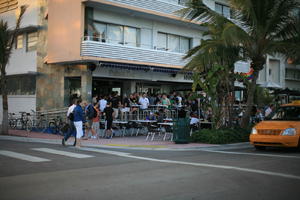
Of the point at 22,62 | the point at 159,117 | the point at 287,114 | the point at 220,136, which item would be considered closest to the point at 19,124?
the point at 22,62

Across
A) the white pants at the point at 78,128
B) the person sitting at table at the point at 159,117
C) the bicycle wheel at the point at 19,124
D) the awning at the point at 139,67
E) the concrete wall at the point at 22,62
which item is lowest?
the bicycle wheel at the point at 19,124

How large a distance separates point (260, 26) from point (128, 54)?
886 cm

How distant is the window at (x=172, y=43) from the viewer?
27.1 m

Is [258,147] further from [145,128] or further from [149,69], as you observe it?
[149,69]

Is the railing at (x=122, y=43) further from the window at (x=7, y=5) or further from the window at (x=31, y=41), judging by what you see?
the window at (x=7, y=5)

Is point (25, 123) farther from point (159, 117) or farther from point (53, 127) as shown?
point (159, 117)

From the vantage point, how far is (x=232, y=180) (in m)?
8.06

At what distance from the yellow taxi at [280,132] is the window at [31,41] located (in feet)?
58.9

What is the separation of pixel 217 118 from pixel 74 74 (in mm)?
10521

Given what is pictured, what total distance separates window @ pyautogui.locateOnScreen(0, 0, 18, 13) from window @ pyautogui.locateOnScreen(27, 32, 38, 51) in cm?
315

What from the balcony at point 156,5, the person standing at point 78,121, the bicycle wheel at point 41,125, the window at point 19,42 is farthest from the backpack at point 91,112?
the window at point 19,42

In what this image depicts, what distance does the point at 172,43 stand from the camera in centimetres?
2809

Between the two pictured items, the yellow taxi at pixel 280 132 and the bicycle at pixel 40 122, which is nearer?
the yellow taxi at pixel 280 132

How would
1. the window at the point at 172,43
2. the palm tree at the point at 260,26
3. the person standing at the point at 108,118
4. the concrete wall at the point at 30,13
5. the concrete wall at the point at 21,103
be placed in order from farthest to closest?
the window at the point at 172,43, the concrete wall at the point at 21,103, the concrete wall at the point at 30,13, the person standing at the point at 108,118, the palm tree at the point at 260,26
